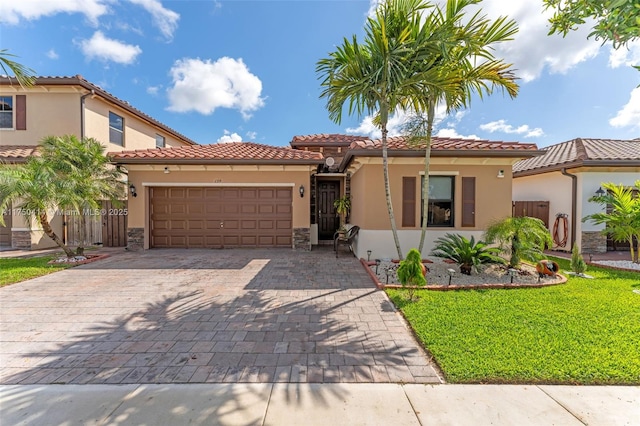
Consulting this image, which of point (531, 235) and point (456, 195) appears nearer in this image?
point (531, 235)

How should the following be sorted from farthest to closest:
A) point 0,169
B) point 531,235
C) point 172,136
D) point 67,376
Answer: point 172,136 → point 0,169 → point 531,235 → point 67,376

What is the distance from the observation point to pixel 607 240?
10391mm

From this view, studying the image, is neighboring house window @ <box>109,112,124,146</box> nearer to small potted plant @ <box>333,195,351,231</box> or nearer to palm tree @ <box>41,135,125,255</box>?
palm tree @ <box>41,135,125,255</box>

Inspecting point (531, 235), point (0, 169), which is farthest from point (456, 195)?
point (0, 169)

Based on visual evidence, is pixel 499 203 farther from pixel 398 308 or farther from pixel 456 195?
pixel 398 308

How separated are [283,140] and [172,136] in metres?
8.00

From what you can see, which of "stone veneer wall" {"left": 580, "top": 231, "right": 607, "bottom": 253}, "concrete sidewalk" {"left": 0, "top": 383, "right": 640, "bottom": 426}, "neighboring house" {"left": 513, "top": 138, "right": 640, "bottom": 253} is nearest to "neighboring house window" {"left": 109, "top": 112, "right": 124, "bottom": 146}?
"concrete sidewalk" {"left": 0, "top": 383, "right": 640, "bottom": 426}

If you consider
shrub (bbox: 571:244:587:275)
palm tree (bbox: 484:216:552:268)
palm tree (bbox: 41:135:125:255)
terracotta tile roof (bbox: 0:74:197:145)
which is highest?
terracotta tile roof (bbox: 0:74:197:145)

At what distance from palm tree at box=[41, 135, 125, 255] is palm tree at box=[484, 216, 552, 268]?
1191cm

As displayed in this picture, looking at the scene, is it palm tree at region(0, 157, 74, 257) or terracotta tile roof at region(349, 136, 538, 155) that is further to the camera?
→ terracotta tile roof at region(349, 136, 538, 155)

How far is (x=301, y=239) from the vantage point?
10.6 metres

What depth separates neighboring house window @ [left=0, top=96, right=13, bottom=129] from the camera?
446 inches

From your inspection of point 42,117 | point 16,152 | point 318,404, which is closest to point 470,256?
point 318,404

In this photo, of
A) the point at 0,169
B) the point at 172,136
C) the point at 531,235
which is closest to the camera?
the point at 531,235
